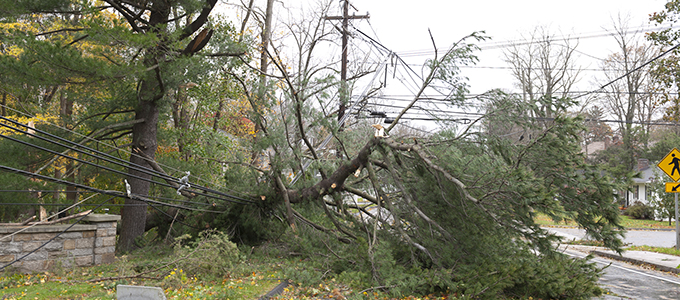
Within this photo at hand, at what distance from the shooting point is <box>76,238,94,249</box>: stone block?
314 inches

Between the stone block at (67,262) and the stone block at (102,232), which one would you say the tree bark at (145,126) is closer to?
the stone block at (102,232)

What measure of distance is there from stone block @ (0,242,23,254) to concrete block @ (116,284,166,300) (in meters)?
4.75

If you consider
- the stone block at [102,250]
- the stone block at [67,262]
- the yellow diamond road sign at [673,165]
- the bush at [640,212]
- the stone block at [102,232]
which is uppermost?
the yellow diamond road sign at [673,165]

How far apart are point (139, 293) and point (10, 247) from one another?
193 inches

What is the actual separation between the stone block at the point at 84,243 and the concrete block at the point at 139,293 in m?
5.12

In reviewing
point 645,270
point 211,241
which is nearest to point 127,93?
point 211,241

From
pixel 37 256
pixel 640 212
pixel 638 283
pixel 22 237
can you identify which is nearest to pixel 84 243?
pixel 37 256

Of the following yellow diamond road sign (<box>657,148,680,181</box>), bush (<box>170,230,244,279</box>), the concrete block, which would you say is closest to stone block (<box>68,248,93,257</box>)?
→ bush (<box>170,230,244,279</box>)

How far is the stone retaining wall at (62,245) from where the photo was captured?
713 centimetres

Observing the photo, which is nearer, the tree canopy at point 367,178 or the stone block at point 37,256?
the tree canopy at point 367,178

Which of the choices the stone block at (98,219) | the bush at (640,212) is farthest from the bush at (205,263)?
the bush at (640,212)

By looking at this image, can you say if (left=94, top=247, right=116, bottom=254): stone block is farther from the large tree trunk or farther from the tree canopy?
the large tree trunk

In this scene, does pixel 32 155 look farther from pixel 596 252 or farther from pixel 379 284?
pixel 596 252

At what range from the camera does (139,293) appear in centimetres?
365
